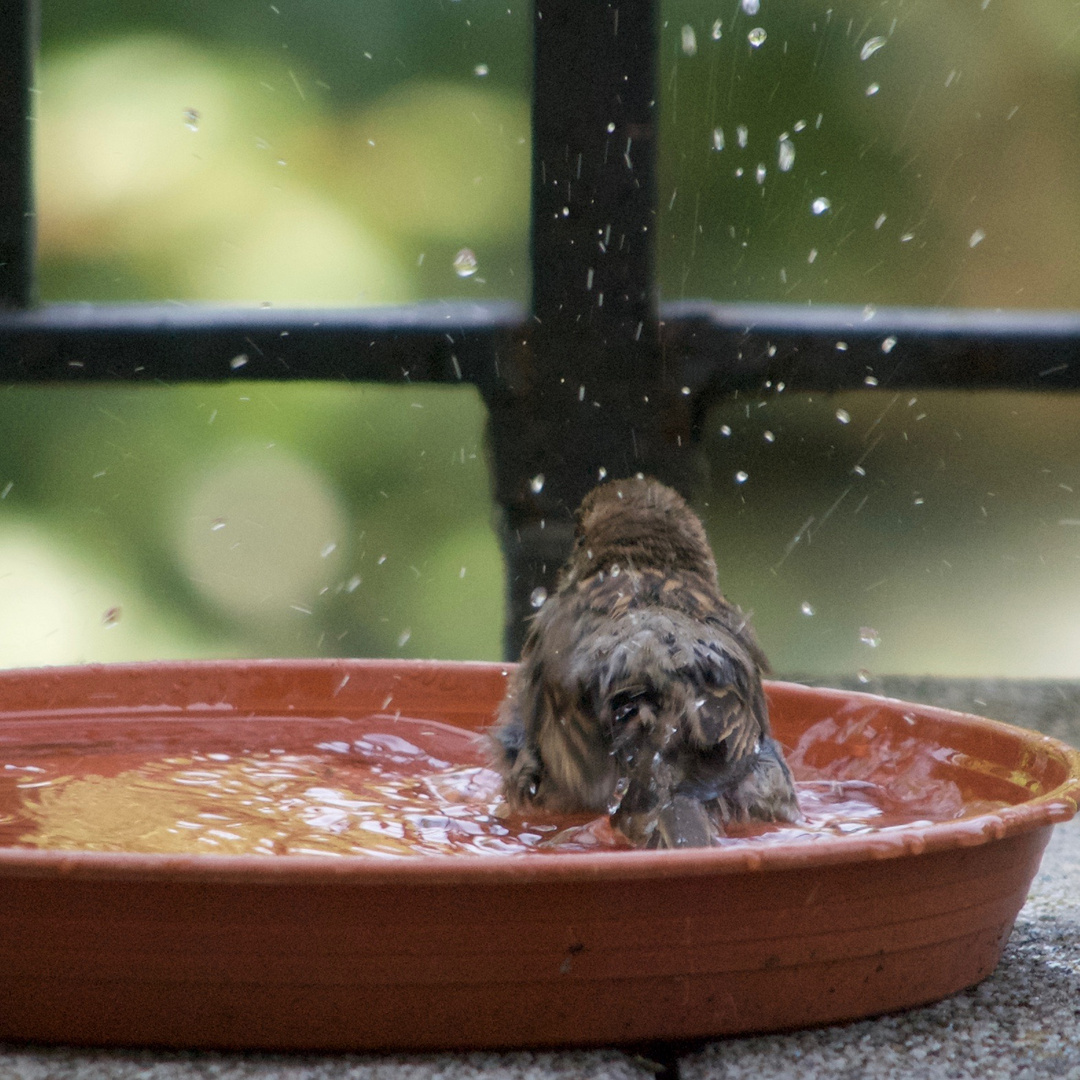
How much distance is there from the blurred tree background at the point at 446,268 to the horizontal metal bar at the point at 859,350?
4.67 feet

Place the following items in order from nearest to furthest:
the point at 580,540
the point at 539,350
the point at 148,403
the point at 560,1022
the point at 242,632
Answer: the point at 560,1022, the point at 580,540, the point at 539,350, the point at 242,632, the point at 148,403

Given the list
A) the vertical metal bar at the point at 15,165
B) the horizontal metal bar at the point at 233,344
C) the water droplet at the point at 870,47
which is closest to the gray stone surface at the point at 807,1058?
the horizontal metal bar at the point at 233,344

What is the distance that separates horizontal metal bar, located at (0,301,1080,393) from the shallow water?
113cm

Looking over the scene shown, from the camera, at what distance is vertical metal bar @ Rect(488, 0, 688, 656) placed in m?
3.67

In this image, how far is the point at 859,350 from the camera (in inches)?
153

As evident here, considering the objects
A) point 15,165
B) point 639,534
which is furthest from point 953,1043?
point 15,165

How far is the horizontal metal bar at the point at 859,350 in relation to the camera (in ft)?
12.7

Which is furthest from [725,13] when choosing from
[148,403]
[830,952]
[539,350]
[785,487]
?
[830,952]

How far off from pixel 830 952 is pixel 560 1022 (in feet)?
1.05

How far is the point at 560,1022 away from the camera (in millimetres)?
1716

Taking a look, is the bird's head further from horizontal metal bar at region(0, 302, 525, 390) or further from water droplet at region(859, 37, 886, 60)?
water droplet at region(859, 37, 886, 60)

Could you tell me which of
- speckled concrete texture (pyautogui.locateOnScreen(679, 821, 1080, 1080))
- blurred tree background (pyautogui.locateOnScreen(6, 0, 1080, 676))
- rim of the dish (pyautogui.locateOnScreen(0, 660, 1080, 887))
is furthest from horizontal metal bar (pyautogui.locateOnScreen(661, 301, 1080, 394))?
rim of the dish (pyautogui.locateOnScreen(0, 660, 1080, 887))

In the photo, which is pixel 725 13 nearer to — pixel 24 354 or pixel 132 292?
pixel 132 292

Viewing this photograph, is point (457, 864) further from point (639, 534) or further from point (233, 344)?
point (233, 344)
